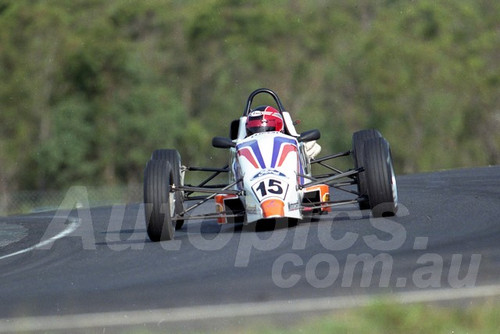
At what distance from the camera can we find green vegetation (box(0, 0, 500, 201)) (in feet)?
141

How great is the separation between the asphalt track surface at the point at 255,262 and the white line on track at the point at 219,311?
4 centimetres

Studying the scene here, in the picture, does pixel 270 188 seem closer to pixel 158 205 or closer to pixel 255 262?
pixel 158 205

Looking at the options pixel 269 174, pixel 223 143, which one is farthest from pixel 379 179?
pixel 223 143

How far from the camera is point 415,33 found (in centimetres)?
5206

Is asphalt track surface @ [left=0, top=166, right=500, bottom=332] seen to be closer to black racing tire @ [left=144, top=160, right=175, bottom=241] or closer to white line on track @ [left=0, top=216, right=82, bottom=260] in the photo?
white line on track @ [left=0, top=216, right=82, bottom=260]

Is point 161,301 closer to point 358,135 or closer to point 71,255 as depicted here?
point 71,255

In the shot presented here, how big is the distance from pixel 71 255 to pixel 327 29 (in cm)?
4745

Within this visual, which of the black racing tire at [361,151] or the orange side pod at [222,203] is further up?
the black racing tire at [361,151]

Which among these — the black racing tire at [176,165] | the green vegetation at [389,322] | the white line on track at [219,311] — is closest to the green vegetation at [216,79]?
the black racing tire at [176,165]

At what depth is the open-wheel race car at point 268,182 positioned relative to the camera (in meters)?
9.87

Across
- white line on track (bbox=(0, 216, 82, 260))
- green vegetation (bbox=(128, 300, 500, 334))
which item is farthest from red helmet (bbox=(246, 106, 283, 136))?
green vegetation (bbox=(128, 300, 500, 334))

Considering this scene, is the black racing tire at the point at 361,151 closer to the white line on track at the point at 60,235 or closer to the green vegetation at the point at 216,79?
the white line on track at the point at 60,235

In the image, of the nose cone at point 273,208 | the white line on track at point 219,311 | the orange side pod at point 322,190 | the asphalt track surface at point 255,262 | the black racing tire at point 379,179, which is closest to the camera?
the white line on track at point 219,311

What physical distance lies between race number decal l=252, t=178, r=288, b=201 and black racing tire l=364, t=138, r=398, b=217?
2.91ft
